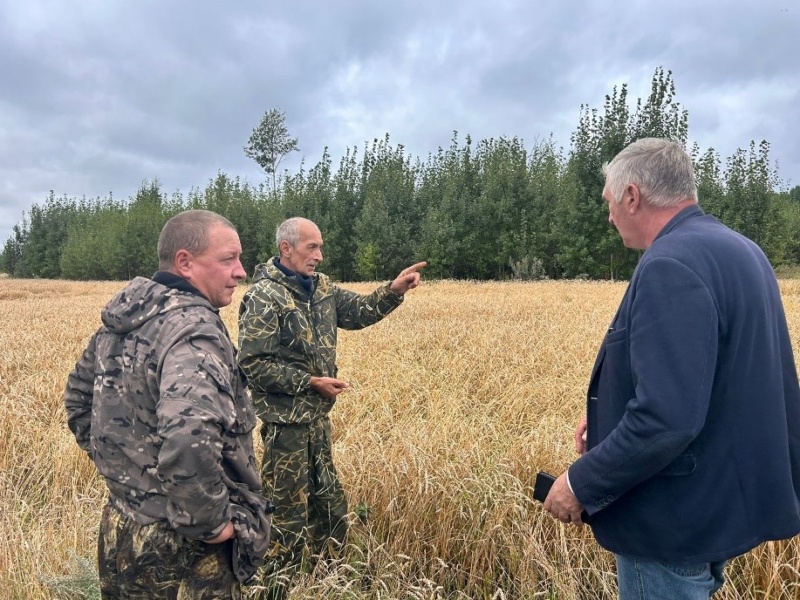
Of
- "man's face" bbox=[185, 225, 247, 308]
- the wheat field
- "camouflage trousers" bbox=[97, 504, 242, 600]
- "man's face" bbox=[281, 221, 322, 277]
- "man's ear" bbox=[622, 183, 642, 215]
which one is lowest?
the wheat field

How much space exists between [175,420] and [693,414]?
1407 mm

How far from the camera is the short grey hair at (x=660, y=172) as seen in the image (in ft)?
5.83

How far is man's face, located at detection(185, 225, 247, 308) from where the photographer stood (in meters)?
1.96

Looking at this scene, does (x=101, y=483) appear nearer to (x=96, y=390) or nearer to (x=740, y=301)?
(x=96, y=390)

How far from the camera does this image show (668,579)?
1743 mm

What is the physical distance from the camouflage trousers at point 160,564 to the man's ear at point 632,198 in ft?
5.51

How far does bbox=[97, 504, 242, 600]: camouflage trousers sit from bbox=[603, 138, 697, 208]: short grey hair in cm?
174

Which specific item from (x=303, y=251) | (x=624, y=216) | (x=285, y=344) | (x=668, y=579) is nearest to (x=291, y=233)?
(x=303, y=251)

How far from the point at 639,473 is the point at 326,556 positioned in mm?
2284

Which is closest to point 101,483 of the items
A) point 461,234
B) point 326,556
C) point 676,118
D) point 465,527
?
point 326,556

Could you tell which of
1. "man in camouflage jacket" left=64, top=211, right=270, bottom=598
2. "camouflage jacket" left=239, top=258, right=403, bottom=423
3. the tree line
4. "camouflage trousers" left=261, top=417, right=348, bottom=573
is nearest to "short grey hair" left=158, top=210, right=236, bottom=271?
"man in camouflage jacket" left=64, top=211, right=270, bottom=598

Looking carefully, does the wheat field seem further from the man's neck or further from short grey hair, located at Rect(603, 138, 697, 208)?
short grey hair, located at Rect(603, 138, 697, 208)

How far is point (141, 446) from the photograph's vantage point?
73.4 inches

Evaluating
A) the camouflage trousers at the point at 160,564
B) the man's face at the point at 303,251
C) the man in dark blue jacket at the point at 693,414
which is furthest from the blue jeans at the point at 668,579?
the man's face at the point at 303,251
